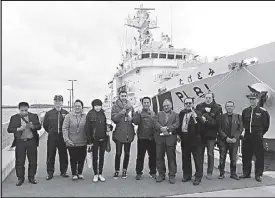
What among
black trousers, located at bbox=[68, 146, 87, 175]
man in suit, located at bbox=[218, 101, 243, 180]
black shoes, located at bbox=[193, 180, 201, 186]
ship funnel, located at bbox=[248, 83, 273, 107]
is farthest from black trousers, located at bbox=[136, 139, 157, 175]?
ship funnel, located at bbox=[248, 83, 273, 107]

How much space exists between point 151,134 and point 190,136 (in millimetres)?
703

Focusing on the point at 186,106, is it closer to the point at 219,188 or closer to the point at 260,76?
the point at 219,188

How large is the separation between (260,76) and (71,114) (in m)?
6.25

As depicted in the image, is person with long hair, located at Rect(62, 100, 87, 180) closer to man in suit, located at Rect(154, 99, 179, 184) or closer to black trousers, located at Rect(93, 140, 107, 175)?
black trousers, located at Rect(93, 140, 107, 175)

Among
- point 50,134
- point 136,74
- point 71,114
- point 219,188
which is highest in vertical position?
point 136,74

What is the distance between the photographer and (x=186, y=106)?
214 inches

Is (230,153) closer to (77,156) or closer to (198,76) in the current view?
(77,156)

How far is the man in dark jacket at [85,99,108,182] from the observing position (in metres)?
5.40

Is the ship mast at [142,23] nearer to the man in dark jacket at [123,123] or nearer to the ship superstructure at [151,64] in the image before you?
the ship superstructure at [151,64]

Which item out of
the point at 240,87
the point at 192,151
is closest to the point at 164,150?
the point at 192,151

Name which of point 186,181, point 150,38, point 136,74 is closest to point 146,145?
point 186,181

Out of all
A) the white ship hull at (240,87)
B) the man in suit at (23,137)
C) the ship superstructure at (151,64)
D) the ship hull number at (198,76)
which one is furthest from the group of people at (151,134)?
the ship superstructure at (151,64)

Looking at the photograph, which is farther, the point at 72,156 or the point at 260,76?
the point at 260,76

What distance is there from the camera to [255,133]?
5.54 m
